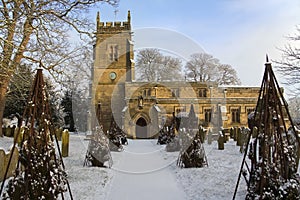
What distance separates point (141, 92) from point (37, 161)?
1096 inches

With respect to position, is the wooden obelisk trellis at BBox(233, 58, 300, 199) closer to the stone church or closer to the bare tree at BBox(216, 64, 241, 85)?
the stone church

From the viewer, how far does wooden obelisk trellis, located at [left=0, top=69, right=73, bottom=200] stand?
15.4ft

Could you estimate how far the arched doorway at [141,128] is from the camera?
29.0 m

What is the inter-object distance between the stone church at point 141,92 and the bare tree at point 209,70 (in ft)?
30.9

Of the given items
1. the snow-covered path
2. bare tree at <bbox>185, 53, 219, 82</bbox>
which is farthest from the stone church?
the snow-covered path

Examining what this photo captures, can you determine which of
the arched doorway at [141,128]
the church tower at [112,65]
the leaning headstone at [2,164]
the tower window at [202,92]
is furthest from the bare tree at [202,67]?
the leaning headstone at [2,164]

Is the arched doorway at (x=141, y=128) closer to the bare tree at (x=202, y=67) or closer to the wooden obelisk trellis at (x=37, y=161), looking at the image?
the bare tree at (x=202, y=67)

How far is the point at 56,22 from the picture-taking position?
14125mm

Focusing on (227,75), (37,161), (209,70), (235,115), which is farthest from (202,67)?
(37,161)

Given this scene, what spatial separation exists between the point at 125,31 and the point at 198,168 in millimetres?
28354

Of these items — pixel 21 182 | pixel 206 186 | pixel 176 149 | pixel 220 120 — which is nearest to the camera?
pixel 21 182

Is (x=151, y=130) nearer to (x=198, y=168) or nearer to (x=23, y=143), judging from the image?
(x=198, y=168)

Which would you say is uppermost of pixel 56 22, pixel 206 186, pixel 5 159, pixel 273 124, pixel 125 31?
pixel 125 31

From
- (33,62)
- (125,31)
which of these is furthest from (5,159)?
(125,31)
